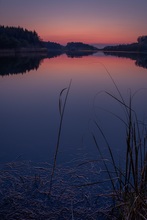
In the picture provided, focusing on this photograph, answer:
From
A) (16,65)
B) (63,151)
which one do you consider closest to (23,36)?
(16,65)

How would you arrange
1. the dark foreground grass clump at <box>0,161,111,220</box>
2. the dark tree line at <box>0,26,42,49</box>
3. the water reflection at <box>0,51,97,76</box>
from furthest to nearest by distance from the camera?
the dark tree line at <box>0,26,42,49</box>
the water reflection at <box>0,51,97,76</box>
the dark foreground grass clump at <box>0,161,111,220</box>

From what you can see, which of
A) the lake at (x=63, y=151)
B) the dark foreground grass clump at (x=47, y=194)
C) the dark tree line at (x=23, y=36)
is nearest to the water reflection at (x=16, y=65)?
the lake at (x=63, y=151)

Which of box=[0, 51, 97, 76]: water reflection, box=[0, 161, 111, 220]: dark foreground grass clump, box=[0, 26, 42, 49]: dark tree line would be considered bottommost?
box=[0, 161, 111, 220]: dark foreground grass clump

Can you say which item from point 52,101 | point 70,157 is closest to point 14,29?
point 52,101

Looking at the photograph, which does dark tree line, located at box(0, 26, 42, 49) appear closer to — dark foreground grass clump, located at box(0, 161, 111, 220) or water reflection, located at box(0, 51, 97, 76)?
water reflection, located at box(0, 51, 97, 76)

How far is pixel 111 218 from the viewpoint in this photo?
8.50ft

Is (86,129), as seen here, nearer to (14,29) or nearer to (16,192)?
(16,192)

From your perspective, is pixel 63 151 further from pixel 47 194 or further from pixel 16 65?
pixel 16 65

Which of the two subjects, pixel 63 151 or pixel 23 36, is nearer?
pixel 63 151

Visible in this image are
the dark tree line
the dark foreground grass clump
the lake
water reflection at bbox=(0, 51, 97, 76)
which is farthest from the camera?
the dark tree line

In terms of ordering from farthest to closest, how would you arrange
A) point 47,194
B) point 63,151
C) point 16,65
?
point 16,65
point 63,151
point 47,194

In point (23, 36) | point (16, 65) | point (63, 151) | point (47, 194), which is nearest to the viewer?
point (47, 194)

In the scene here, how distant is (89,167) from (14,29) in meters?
97.5

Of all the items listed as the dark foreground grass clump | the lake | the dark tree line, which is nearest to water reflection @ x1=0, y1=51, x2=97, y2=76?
the lake
